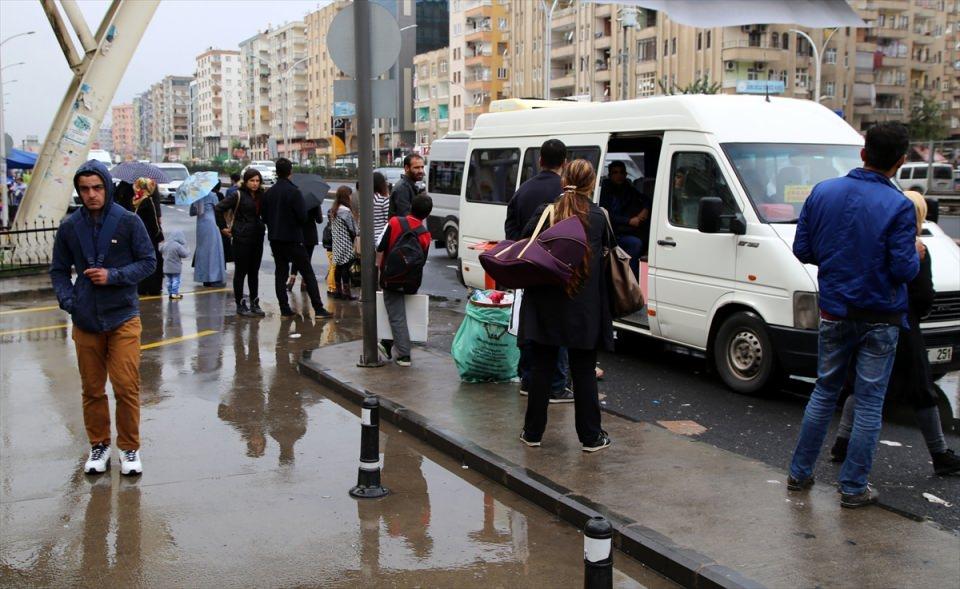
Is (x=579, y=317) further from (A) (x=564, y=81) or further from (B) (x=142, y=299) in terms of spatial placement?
(A) (x=564, y=81)

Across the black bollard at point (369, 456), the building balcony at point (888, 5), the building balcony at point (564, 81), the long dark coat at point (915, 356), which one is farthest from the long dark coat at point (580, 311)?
the building balcony at point (888, 5)

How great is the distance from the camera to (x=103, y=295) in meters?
5.67

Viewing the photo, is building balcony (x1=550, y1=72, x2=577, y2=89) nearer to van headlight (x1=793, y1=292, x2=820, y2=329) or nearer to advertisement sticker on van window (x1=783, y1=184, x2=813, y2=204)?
advertisement sticker on van window (x1=783, y1=184, x2=813, y2=204)

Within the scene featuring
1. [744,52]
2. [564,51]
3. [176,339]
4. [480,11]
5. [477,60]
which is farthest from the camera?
[477,60]

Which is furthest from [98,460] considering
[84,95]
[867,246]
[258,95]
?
[258,95]

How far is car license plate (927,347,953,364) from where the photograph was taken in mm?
7141

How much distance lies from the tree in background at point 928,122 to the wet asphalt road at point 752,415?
75561mm

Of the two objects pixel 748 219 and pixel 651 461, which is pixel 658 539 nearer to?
pixel 651 461

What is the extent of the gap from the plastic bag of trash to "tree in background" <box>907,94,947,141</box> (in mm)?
77256

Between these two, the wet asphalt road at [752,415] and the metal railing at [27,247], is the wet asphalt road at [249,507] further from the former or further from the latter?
the metal railing at [27,247]

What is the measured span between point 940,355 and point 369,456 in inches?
182

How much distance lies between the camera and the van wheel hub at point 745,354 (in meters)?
7.70

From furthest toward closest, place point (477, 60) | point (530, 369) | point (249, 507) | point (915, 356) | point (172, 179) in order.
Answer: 1. point (477, 60)
2. point (172, 179)
3. point (530, 369)
4. point (915, 356)
5. point (249, 507)

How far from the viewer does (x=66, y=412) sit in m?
7.42
